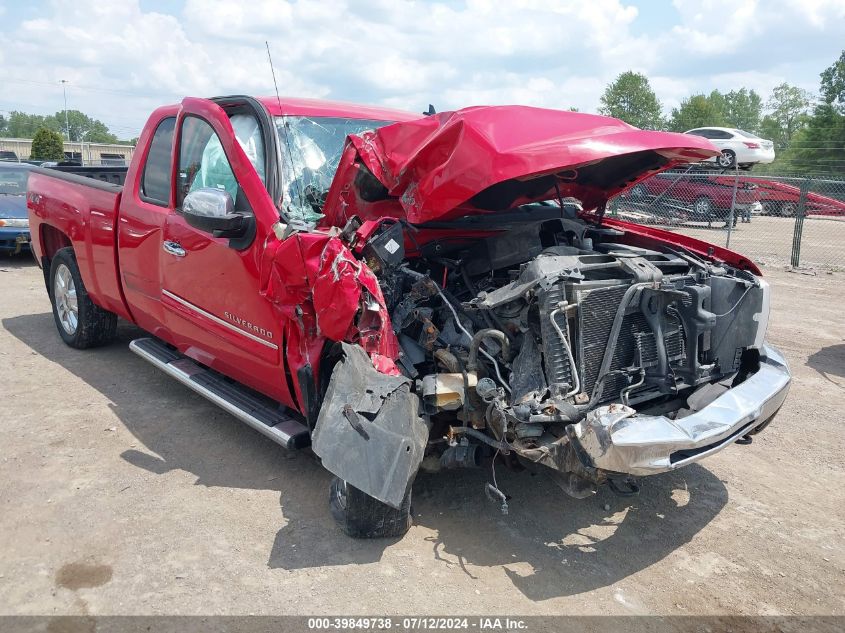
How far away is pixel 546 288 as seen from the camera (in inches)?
129

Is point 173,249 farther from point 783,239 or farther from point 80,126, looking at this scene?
point 80,126

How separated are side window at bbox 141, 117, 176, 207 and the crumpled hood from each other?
1620 mm

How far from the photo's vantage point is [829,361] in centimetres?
666

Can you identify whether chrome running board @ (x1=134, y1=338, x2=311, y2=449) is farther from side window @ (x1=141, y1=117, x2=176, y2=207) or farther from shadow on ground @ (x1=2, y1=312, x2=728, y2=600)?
side window @ (x1=141, y1=117, x2=176, y2=207)

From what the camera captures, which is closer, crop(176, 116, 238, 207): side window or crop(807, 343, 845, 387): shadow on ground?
crop(176, 116, 238, 207): side window

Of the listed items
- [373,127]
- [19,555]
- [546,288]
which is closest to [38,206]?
[373,127]

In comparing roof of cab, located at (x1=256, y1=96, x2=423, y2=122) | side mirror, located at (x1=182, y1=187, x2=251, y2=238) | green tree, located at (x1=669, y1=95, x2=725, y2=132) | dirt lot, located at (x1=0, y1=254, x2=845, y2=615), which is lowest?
dirt lot, located at (x1=0, y1=254, x2=845, y2=615)

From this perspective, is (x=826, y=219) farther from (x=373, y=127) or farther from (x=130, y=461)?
(x=130, y=461)

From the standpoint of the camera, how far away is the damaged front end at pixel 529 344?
3.14 metres

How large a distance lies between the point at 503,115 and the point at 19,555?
3.20 meters

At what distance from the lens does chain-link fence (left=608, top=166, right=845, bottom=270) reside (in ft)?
46.6

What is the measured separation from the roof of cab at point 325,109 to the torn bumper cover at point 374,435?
2.11 metres

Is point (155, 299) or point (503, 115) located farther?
point (155, 299)

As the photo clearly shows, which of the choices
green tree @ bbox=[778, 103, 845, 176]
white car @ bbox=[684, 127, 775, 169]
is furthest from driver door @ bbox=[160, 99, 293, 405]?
green tree @ bbox=[778, 103, 845, 176]
